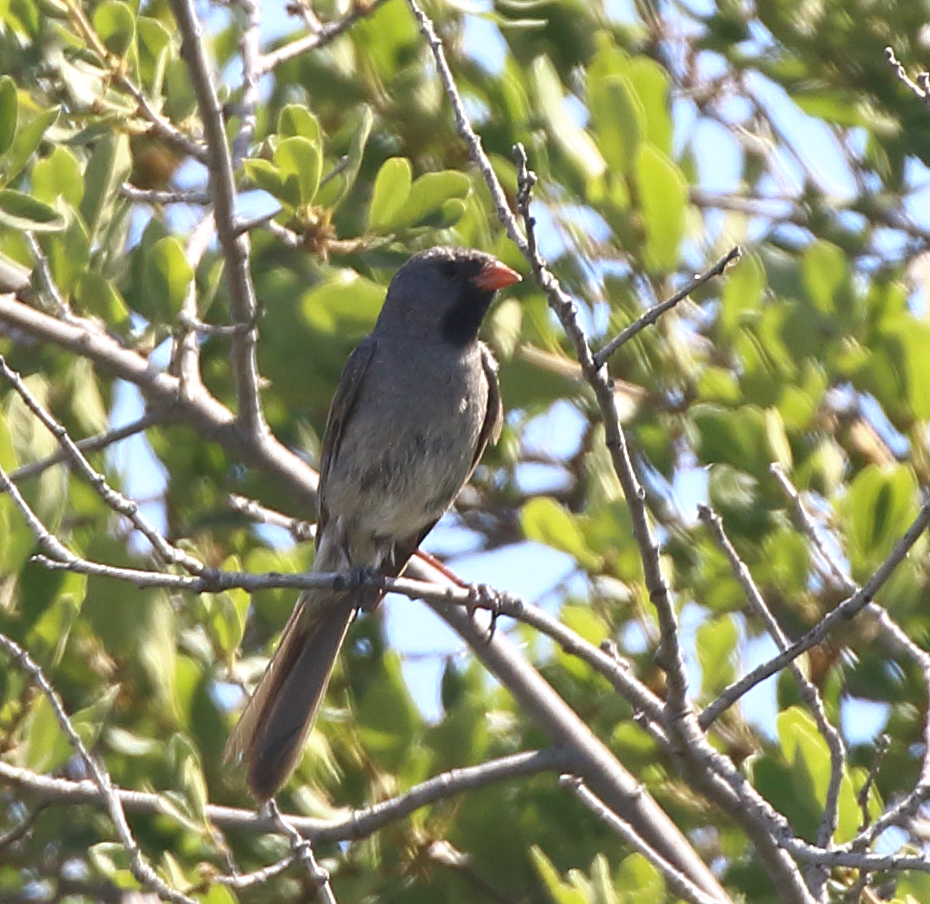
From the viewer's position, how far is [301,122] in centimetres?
484

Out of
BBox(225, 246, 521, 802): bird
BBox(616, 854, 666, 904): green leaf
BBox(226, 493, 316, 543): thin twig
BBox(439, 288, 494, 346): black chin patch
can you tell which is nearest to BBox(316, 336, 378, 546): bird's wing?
BBox(225, 246, 521, 802): bird

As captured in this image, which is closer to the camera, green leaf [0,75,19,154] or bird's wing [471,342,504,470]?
green leaf [0,75,19,154]

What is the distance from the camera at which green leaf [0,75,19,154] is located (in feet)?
14.5

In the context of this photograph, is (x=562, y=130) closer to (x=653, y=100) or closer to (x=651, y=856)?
(x=653, y=100)

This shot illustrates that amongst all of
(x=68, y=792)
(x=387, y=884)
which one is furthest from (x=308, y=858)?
(x=387, y=884)

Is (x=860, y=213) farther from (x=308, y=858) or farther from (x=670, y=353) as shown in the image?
(x=308, y=858)

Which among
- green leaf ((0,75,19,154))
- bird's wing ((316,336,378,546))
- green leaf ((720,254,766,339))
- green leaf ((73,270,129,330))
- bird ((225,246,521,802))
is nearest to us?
green leaf ((0,75,19,154))

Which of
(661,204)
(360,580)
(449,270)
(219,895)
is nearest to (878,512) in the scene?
(661,204)

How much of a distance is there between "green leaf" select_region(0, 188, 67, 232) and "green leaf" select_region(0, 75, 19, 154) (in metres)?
0.13

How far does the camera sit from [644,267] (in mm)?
5277

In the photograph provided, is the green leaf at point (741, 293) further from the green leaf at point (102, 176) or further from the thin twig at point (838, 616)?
the green leaf at point (102, 176)

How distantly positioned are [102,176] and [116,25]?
18.0 inches

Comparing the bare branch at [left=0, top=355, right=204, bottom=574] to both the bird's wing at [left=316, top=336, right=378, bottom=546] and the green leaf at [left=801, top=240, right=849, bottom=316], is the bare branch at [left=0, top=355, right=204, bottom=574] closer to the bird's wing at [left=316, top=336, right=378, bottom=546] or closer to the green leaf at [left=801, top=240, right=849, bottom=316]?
the bird's wing at [left=316, top=336, right=378, bottom=546]

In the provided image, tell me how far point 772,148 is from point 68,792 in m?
3.93
